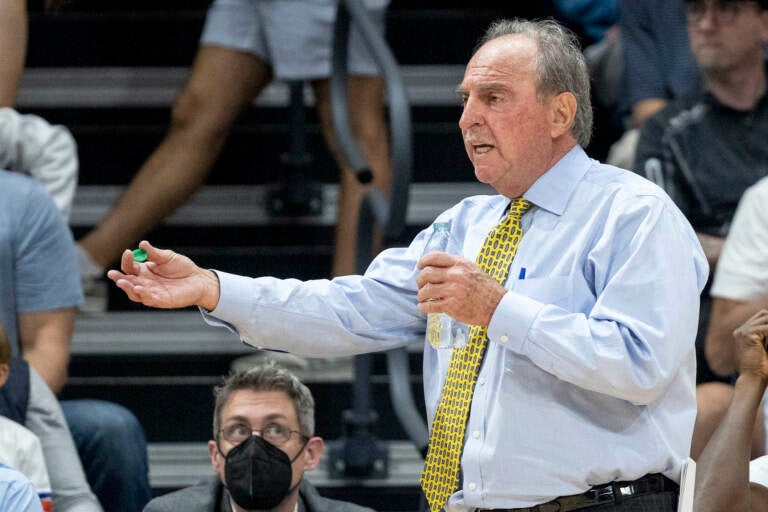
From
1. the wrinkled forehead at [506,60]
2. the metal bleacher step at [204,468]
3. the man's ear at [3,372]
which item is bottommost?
the metal bleacher step at [204,468]

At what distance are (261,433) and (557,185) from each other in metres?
1.17

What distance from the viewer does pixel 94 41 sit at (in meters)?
5.23

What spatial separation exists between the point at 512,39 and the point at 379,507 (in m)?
1.90

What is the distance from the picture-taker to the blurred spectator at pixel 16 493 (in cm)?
286

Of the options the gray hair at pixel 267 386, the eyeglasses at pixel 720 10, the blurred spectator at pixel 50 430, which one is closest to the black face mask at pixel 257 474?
the gray hair at pixel 267 386

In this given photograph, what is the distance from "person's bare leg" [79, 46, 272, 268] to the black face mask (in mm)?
1472

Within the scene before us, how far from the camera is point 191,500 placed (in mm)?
3346

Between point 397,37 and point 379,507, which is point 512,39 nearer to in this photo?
point 379,507

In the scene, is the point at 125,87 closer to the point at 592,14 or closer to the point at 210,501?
the point at 592,14

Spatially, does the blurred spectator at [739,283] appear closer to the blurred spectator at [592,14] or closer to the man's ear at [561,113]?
the blurred spectator at [592,14]

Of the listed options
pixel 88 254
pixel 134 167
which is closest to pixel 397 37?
pixel 134 167

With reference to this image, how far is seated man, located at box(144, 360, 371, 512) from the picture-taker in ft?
10.8

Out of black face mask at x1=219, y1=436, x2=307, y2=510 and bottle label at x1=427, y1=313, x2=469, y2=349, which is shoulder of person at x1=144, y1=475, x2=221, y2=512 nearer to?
black face mask at x1=219, y1=436, x2=307, y2=510

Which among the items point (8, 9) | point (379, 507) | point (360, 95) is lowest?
point (379, 507)
